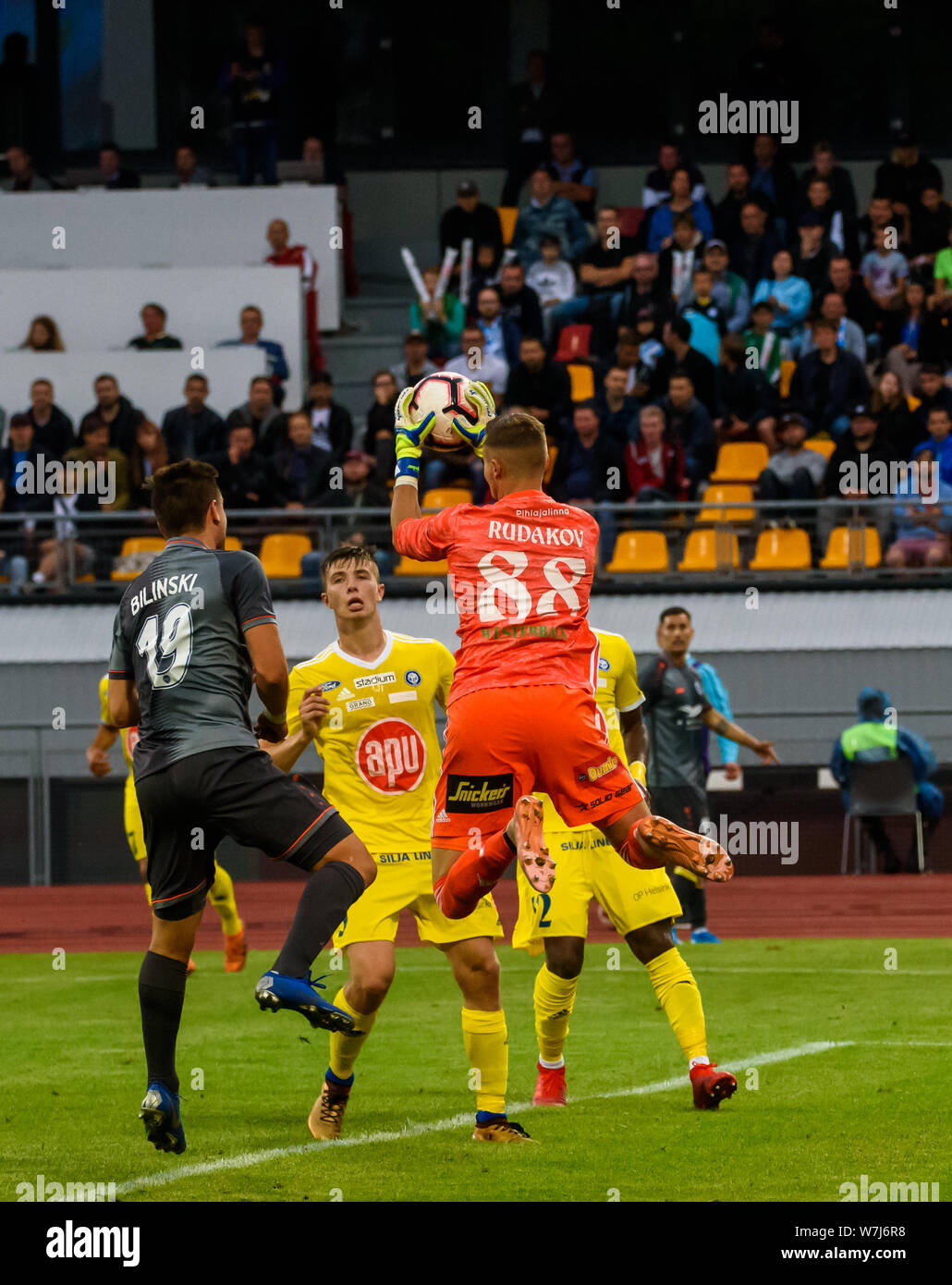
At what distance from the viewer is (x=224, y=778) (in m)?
6.22

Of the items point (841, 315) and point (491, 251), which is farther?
point (491, 251)

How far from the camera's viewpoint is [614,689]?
8406 millimetres

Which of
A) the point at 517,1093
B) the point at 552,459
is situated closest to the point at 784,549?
the point at 552,459

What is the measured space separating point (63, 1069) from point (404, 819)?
98.9 inches

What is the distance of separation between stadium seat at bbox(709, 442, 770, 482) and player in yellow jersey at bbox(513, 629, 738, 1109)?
12291 mm

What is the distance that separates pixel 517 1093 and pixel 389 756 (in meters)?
1.59

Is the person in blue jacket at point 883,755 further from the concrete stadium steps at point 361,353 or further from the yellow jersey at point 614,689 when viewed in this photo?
the yellow jersey at point 614,689

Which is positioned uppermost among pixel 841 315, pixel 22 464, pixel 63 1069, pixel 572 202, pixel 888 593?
pixel 572 202

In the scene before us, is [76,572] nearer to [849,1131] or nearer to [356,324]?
[356,324]

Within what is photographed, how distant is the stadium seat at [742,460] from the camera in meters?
20.4

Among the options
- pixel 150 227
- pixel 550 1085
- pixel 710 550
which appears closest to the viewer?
pixel 550 1085

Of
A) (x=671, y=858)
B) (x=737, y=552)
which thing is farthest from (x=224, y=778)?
(x=737, y=552)

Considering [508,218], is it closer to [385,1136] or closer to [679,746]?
[679,746]

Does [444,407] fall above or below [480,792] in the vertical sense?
above
